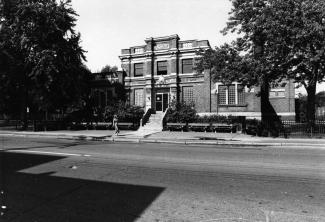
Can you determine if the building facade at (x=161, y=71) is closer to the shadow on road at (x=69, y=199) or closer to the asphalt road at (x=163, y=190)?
the asphalt road at (x=163, y=190)

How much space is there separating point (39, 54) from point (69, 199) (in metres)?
24.0

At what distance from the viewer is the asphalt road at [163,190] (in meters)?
4.76

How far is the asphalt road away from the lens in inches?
187

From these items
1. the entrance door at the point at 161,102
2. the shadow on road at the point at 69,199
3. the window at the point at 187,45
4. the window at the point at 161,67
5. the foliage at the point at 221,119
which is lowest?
the shadow on road at the point at 69,199

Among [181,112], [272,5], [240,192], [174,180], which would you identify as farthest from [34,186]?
[181,112]

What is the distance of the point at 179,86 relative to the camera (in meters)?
31.8

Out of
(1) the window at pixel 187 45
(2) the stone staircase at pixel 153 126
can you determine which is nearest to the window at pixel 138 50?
(1) the window at pixel 187 45

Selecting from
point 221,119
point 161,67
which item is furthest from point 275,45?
point 161,67

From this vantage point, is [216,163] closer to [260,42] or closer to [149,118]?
[260,42]

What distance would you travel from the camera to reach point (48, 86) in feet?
87.8

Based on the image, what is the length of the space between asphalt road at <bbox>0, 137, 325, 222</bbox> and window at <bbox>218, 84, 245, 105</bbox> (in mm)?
19040

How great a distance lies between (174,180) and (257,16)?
48.7ft

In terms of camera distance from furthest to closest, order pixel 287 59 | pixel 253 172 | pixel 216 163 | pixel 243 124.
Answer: pixel 243 124 < pixel 287 59 < pixel 216 163 < pixel 253 172

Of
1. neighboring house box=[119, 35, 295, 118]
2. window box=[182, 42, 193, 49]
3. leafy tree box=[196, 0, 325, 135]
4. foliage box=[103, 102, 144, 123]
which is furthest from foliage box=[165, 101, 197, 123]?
window box=[182, 42, 193, 49]
